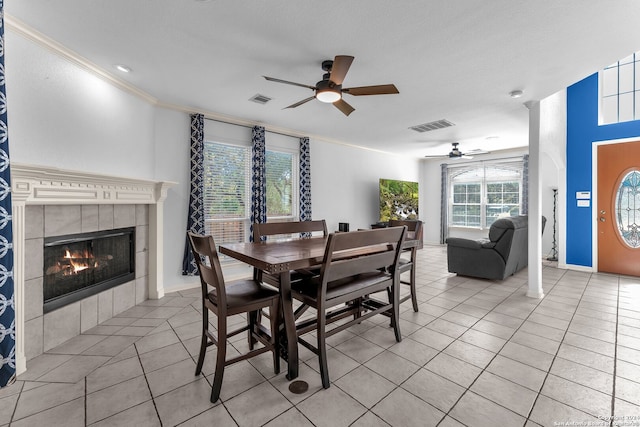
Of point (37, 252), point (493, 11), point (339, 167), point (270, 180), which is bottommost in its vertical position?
point (37, 252)

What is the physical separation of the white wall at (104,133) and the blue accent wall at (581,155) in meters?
4.55

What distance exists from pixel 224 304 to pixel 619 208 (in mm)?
6474

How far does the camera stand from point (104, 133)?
114 inches

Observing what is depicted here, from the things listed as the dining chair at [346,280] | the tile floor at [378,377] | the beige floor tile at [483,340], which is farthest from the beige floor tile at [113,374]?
the beige floor tile at [483,340]

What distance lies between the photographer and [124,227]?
10.5 feet

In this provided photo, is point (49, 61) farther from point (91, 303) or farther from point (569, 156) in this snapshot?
point (569, 156)

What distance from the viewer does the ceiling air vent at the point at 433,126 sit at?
4598mm

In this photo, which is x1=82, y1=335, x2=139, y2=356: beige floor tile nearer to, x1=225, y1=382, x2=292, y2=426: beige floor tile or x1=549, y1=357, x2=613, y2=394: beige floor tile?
x1=225, y1=382, x2=292, y2=426: beige floor tile

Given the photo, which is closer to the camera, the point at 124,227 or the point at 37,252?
the point at 37,252

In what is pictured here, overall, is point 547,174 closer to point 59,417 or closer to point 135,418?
point 135,418

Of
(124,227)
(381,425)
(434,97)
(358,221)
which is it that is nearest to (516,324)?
(381,425)

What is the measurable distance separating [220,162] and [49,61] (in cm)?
215

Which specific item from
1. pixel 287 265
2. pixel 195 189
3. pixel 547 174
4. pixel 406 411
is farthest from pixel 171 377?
pixel 547 174

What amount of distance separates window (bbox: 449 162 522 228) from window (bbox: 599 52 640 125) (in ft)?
6.53
